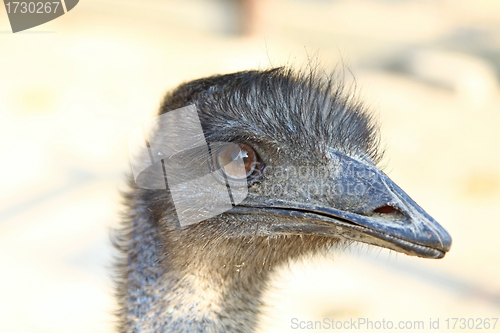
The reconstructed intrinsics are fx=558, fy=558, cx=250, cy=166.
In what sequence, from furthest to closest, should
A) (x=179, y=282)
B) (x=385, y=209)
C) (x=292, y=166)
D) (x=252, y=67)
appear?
(x=252, y=67) < (x=179, y=282) < (x=292, y=166) < (x=385, y=209)

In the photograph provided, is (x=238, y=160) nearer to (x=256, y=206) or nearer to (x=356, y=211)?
(x=256, y=206)

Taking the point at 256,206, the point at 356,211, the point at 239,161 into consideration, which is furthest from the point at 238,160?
the point at 356,211

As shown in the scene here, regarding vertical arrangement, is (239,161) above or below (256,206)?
above

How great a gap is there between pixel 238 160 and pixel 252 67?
409 centimetres

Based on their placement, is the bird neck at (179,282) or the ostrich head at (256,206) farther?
the bird neck at (179,282)

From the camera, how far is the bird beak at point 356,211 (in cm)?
150

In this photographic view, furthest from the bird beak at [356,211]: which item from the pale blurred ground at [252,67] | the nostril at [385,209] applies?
the pale blurred ground at [252,67]

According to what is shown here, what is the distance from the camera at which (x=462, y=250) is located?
167 inches

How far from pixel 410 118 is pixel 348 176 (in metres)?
4.36

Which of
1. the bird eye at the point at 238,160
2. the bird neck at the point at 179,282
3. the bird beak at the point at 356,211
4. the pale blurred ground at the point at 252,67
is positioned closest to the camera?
the bird beak at the point at 356,211

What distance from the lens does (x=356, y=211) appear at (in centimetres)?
159

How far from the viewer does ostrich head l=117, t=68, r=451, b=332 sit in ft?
5.35

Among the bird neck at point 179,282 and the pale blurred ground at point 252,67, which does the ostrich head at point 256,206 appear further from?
the pale blurred ground at point 252,67

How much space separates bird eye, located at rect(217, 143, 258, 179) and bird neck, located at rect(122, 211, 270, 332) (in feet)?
0.83
